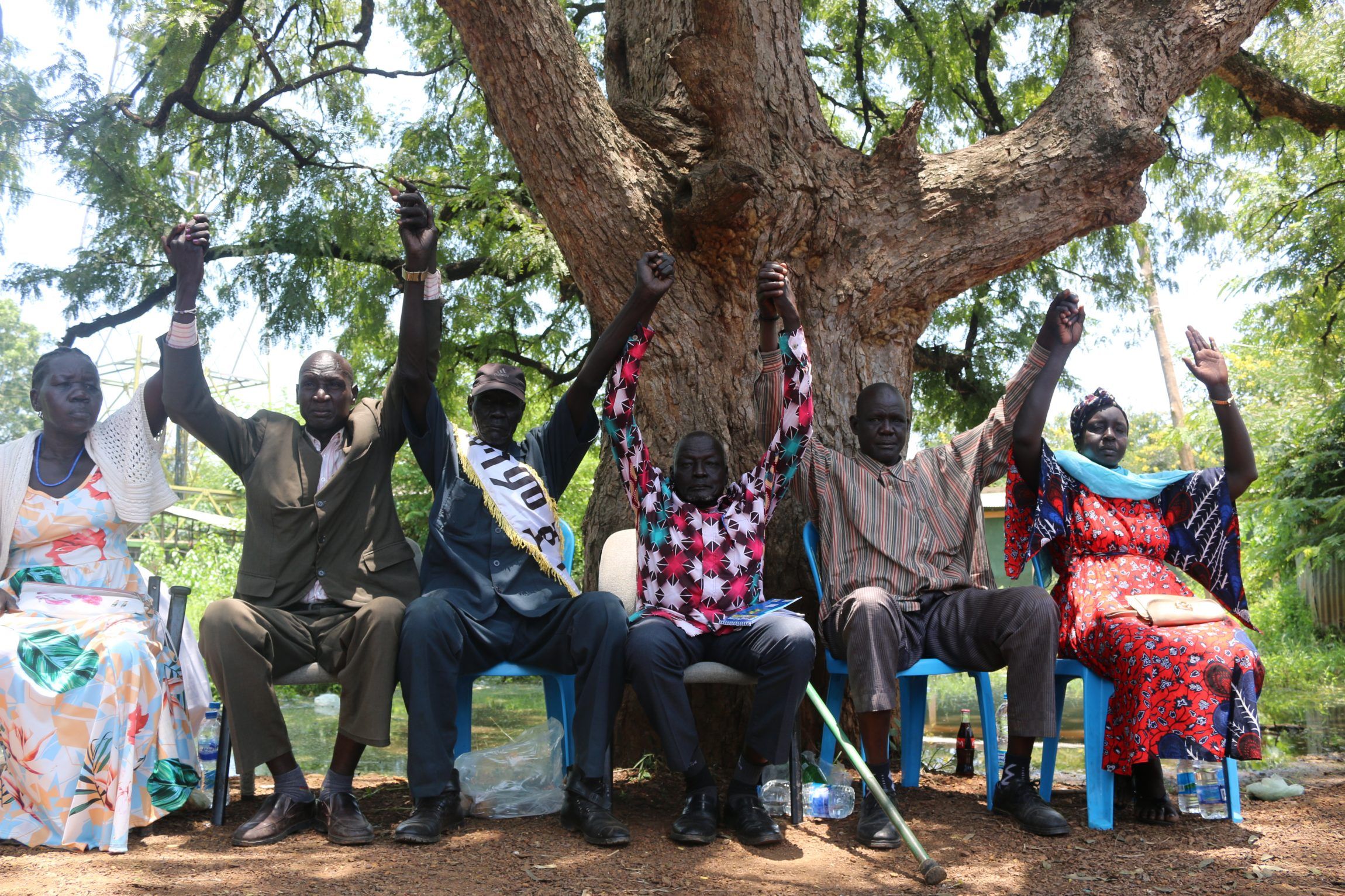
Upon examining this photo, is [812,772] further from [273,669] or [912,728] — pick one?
[273,669]

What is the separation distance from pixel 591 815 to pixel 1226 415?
2.77m

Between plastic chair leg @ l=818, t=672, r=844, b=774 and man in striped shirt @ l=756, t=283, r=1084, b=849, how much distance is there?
7.9 inches

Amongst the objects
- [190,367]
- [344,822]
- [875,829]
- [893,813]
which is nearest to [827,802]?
[875,829]

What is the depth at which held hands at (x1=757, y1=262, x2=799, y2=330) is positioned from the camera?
3777 millimetres

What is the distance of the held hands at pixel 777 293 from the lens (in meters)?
3.78

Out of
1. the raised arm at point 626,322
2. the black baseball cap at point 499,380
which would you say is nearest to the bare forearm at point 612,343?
the raised arm at point 626,322

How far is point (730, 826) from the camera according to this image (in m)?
3.46

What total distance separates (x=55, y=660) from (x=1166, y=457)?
53704 millimetres

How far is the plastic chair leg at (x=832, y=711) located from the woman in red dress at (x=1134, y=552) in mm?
784

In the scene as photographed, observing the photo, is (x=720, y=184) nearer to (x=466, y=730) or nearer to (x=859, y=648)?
(x=859, y=648)

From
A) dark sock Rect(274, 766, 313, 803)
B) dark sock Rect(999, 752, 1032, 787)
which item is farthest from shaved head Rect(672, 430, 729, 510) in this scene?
dark sock Rect(274, 766, 313, 803)

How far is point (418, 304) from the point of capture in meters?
3.77

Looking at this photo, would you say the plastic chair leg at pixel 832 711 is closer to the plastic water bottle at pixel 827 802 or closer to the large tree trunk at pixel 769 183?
the plastic water bottle at pixel 827 802

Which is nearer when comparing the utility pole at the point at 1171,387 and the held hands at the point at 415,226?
the held hands at the point at 415,226
